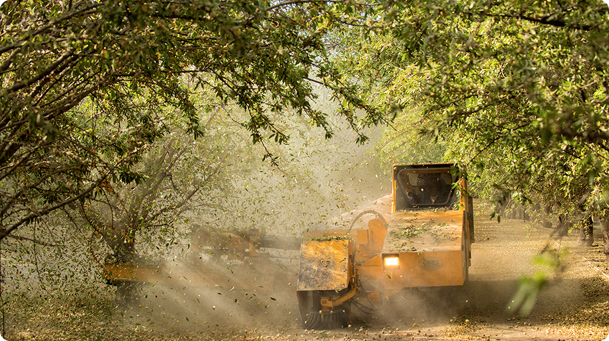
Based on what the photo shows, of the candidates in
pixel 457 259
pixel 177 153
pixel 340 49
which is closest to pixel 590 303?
pixel 457 259

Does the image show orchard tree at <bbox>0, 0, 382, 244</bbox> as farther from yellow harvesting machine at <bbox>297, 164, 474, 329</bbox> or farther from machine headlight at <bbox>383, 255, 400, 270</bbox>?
yellow harvesting machine at <bbox>297, 164, 474, 329</bbox>

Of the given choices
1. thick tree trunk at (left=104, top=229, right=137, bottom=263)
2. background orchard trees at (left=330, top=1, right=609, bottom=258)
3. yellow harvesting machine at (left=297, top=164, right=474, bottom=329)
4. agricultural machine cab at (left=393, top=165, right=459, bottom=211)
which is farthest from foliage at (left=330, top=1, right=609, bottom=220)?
thick tree trunk at (left=104, top=229, right=137, bottom=263)

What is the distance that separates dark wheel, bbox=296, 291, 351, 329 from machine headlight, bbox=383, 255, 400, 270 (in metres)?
1.05

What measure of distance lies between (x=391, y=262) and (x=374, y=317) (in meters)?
1.74

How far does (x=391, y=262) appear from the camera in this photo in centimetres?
737

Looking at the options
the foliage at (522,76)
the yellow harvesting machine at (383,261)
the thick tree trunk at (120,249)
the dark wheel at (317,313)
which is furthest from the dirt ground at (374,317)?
the foliage at (522,76)

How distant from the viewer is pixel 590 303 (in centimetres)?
898

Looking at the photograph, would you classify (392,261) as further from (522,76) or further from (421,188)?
(522,76)

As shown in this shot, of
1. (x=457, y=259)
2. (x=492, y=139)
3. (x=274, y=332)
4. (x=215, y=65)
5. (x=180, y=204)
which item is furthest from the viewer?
(x=180, y=204)

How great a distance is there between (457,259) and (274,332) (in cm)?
343

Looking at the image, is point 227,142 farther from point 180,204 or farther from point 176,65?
point 176,65

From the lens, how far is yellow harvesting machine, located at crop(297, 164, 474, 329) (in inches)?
289

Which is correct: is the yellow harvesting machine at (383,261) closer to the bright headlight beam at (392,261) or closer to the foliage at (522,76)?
the bright headlight beam at (392,261)

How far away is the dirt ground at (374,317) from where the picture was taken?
7.25m
